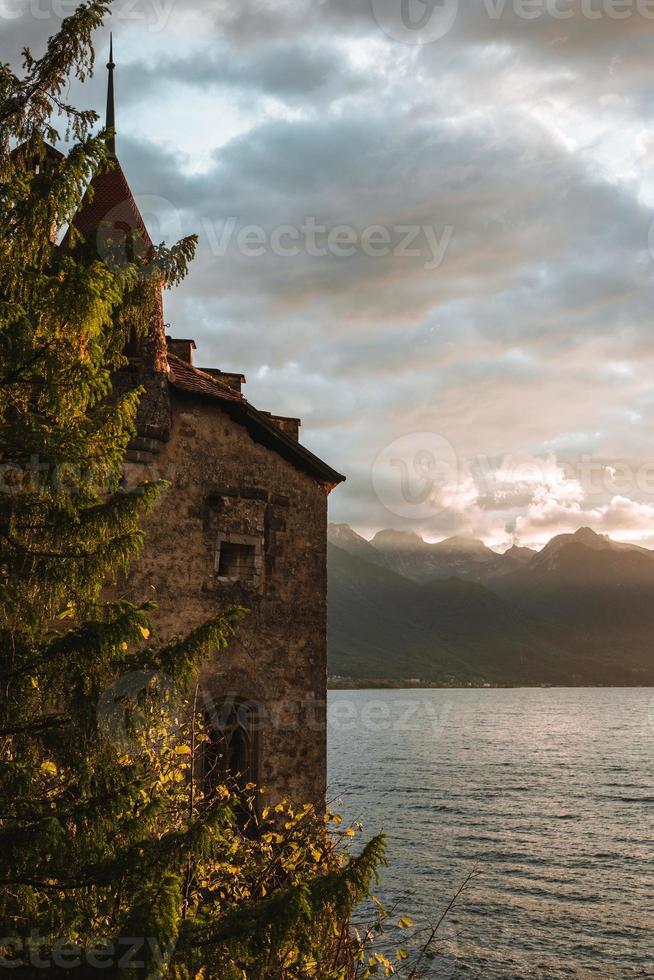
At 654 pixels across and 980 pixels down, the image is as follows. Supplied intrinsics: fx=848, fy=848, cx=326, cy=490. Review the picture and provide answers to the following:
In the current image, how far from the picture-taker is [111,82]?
18.0m

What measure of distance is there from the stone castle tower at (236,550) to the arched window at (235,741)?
0.02m

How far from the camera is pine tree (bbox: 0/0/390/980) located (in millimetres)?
6160

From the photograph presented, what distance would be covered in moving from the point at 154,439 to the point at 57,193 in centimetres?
773

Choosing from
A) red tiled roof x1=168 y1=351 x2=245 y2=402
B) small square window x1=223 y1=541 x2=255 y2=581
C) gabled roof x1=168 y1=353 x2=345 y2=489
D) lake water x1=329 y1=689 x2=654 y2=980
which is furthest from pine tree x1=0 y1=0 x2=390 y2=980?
A: lake water x1=329 y1=689 x2=654 y2=980

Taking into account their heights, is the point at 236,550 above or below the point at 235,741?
above

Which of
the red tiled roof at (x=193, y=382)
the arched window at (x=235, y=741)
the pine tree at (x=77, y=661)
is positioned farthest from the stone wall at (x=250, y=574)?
the pine tree at (x=77, y=661)

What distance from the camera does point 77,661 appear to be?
22.0 feet

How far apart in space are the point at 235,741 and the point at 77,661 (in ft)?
32.0

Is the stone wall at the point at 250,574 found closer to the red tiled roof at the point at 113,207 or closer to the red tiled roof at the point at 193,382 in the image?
the red tiled roof at the point at 193,382

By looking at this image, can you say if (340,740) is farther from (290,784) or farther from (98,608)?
(98,608)

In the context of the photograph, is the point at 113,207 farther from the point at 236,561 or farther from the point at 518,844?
the point at 518,844

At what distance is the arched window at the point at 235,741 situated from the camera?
1524 centimetres

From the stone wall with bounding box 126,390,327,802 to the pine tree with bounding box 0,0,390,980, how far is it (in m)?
Result: 6.82

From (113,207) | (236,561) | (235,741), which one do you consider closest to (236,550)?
(236,561)
